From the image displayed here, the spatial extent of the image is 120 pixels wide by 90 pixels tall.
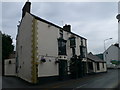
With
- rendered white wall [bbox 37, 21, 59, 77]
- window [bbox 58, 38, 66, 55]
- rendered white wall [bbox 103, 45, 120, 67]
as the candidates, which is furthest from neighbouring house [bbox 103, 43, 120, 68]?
rendered white wall [bbox 37, 21, 59, 77]

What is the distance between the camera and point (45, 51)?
17.9 meters

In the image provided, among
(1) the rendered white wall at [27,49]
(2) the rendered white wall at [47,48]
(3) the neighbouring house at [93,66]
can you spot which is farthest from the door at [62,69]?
(3) the neighbouring house at [93,66]

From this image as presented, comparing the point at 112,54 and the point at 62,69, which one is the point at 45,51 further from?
the point at 112,54

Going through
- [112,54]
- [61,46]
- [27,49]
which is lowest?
[112,54]

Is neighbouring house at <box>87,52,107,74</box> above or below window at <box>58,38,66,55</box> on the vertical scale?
below

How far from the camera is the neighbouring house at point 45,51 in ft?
55.0

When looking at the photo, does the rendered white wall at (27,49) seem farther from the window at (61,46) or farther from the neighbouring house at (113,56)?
the neighbouring house at (113,56)

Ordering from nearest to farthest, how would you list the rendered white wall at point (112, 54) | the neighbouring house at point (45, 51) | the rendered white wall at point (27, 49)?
the neighbouring house at point (45, 51) → the rendered white wall at point (27, 49) → the rendered white wall at point (112, 54)

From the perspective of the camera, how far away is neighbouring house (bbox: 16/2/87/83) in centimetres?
1675

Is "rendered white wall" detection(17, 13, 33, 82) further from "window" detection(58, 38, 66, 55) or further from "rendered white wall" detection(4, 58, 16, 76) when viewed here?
"rendered white wall" detection(4, 58, 16, 76)

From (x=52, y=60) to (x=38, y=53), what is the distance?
101 inches

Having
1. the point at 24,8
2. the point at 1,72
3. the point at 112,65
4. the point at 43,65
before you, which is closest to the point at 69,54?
the point at 43,65

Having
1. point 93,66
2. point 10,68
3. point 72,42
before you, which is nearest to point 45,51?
point 72,42

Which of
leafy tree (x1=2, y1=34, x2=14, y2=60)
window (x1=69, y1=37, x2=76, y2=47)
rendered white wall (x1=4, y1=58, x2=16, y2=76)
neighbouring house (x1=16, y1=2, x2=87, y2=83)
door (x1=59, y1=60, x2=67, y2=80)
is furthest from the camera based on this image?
leafy tree (x1=2, y1=34, x2=14, y2=60)
